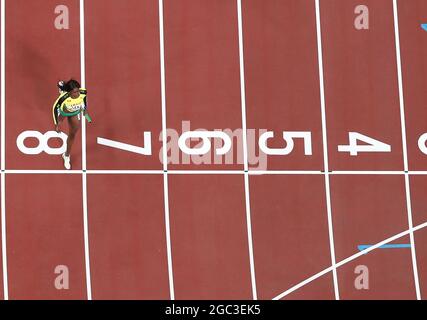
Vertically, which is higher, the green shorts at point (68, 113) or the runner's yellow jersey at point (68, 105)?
the runner's yellow jersey at point (68, 105)

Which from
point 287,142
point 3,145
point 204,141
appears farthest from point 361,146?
point 3,145

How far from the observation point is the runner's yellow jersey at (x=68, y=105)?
12.1 m

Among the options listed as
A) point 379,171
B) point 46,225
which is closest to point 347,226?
point 379,171

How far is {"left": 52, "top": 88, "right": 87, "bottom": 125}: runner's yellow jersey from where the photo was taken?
39.8 feet

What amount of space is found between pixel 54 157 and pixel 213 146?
8.73 ft

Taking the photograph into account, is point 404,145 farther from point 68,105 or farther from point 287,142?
point 68,105

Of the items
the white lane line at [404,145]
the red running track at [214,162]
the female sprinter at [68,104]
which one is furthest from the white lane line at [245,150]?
the white lane line at [404,145]

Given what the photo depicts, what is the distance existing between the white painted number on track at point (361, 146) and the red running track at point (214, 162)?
80 millimetres

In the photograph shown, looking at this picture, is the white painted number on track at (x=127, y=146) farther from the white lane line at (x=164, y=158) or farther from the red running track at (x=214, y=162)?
the white lane line at (x=164, y=158)

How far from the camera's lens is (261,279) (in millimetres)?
12422

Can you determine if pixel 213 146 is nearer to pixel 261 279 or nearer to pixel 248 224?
pixel 248 224

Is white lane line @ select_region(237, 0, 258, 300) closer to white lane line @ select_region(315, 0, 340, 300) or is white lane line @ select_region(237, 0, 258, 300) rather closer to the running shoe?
white lane line @ select_region(315, 0, 340, 300)

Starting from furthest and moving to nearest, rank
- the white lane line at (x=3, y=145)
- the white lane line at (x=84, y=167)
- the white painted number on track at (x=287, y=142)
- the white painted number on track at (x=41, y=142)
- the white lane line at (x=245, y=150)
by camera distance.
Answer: the white painted number on track at (x=287, y=142), the white lane line at (x=245, y=150), the white painted number on track at (x=41, y=142), the white lane line at (x=84, y=167), the white lane line at (x=3, y=145)
